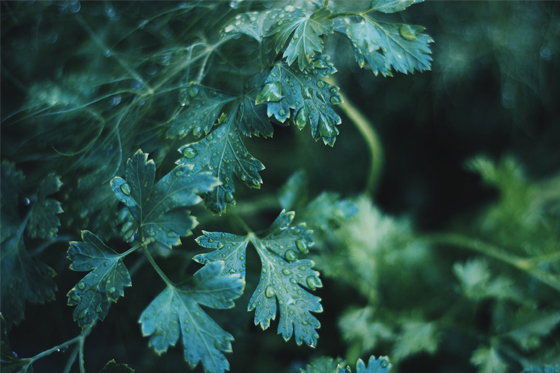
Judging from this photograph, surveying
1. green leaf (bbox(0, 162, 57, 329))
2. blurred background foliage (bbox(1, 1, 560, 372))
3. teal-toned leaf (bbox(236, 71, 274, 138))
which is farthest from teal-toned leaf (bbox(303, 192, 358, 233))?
green leaf (bbox(0, 162, 57, 329))

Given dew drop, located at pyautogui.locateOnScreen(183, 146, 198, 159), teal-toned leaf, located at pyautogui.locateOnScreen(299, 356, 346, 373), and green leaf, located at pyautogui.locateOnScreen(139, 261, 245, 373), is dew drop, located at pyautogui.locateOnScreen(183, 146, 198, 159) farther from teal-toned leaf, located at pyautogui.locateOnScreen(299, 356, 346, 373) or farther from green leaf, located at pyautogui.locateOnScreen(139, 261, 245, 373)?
teal-toned leaf, located at pyautogui.locateOnScreen(299, 356, 346, 373)

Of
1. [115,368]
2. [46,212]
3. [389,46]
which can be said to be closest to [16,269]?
[46,212]

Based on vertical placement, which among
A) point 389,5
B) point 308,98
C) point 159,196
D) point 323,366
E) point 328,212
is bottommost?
point 323,366

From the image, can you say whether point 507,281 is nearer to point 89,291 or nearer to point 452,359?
point 452,359

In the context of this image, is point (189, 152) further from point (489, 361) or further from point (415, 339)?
point (489, 361)

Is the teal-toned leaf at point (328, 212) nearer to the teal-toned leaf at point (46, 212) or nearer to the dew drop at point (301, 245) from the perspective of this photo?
the dew drop at point (301, 245)
